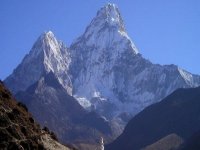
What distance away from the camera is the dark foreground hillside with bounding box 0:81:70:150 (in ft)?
230

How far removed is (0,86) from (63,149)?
13.8 m

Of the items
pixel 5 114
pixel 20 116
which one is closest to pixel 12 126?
pixel 5 114

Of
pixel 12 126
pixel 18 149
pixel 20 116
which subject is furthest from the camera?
pixel 20 116

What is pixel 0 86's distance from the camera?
287ft

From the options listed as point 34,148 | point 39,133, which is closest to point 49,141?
point 39,133

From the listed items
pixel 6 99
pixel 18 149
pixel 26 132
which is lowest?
pixel 18 149

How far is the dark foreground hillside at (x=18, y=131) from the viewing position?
70.1 meters

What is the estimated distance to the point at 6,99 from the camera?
275ft

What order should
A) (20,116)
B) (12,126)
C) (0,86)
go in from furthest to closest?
(0,86) → (20,116) → (12,126)

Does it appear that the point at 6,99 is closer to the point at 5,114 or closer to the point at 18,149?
the point at 5,114

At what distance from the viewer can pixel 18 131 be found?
243 feet

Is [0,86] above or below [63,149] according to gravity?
above

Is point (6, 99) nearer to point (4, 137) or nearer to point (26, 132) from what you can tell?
point (26, 132)

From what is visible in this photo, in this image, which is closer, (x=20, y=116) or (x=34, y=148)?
(x=34, y=148)
